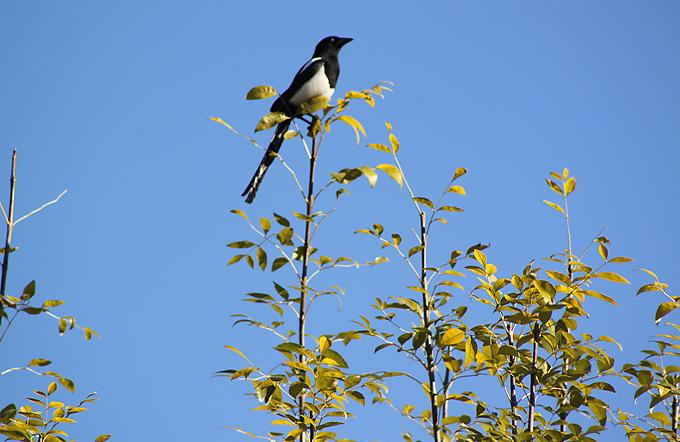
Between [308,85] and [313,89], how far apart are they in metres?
0.04

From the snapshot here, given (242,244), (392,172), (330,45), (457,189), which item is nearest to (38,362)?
(242,244)

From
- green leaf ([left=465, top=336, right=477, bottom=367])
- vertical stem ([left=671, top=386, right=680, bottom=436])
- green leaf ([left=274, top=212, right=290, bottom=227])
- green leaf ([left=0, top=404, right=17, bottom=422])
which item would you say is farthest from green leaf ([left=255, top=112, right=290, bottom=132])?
vertical stem ([left=671, top=386, right=680, bottom=436])

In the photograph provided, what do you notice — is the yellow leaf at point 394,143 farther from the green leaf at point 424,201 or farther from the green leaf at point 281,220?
the green leaf at point 281,220

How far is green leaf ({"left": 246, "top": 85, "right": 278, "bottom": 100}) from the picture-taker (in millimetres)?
2547

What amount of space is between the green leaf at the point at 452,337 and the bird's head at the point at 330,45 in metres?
2.52

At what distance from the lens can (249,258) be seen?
251 centimetres

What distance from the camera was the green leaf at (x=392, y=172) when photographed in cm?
240

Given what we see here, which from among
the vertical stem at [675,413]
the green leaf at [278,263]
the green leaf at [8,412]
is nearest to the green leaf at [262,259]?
the green leaf at [278,263]

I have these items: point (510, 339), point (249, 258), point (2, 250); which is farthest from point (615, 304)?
point (2, 250)

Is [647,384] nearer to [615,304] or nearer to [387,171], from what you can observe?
[615,304]

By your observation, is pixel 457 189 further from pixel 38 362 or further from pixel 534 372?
pixel 38 362

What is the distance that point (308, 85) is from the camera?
3.95m

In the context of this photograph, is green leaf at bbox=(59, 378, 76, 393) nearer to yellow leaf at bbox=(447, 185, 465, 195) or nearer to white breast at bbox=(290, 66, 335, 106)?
yellow leaf at bbox=(447, 185, 465, 195)

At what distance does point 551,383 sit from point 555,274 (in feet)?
1.34
